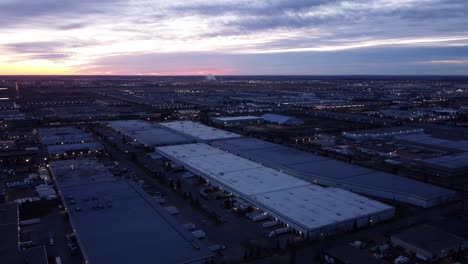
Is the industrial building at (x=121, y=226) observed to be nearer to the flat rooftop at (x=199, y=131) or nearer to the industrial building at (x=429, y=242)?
the industrial building at (x=429, y=242)

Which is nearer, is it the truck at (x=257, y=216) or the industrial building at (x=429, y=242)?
the industrial building at (x=429, y=242)

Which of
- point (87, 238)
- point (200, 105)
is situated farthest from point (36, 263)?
point (200, 105)

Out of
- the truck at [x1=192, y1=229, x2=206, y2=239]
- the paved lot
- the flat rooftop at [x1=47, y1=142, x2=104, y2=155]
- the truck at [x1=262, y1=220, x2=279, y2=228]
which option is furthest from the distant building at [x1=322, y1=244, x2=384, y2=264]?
the flat rooftop at [x1=47, y1=142, x2=104, y2=155]

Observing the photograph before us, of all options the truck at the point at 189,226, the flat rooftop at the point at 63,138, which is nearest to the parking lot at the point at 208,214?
the truck at the point at 189,226

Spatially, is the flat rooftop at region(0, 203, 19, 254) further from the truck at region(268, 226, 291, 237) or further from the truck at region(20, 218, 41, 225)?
the truck at region(268, 226, 291, 237)

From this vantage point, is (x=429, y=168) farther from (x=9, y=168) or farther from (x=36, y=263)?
(x=9, y=168)

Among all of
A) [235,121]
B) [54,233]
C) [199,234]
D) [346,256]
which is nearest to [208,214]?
[199,234]
